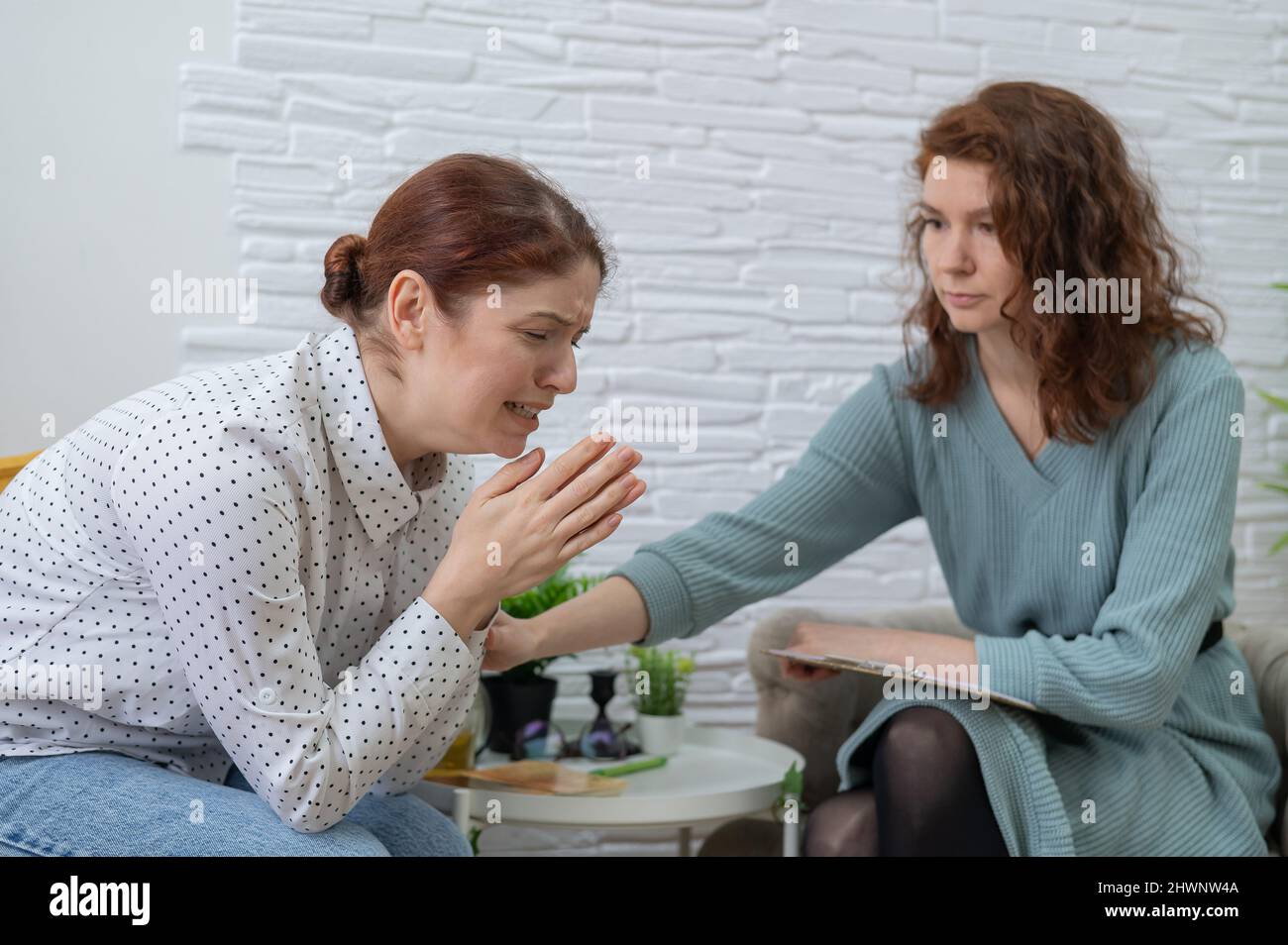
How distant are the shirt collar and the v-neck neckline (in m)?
0.77

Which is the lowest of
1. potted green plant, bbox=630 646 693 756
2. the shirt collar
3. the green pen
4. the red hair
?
the green pen

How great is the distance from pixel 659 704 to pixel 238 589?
944 mm

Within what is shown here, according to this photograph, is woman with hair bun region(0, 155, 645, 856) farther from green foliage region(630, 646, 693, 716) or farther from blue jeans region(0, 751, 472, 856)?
green foliage region(630, 646, 693, 716)

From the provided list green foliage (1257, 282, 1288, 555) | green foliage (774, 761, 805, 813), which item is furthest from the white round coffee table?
green foliage (1257, 282, 1288, 555)

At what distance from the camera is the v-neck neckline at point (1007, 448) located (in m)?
1.54

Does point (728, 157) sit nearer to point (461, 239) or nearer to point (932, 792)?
point (461, 239)

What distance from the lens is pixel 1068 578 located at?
1.51 metres

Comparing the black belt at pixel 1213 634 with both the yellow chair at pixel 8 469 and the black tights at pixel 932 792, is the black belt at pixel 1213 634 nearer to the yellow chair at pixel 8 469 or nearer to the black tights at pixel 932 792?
the black tights at pixel 932 792

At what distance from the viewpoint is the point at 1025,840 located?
1.33 metres

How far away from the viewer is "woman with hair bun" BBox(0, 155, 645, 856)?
1035 mm

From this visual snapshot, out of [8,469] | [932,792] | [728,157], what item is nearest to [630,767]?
[932,792]

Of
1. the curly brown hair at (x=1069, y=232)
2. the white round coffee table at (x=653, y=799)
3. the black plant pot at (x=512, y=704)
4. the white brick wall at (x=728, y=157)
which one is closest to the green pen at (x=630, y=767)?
the white round coffee table at (x=653, y=799)
